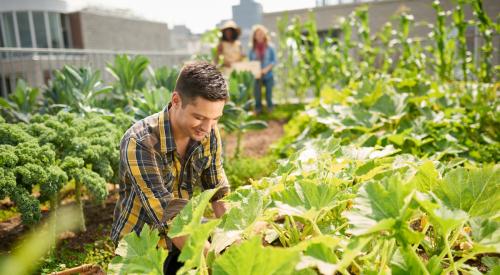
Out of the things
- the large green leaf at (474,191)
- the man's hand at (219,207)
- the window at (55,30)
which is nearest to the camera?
the large green leaf at (474,191)

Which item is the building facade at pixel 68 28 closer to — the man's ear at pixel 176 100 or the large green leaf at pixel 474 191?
the man's ear at pixel 176 100

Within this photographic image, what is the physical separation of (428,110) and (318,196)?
7.78 feet

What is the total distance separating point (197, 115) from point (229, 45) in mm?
4868

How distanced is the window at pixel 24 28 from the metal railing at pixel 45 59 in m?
5.02

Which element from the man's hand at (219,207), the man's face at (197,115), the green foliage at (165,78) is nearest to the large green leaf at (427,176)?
the man's face at (197,115)

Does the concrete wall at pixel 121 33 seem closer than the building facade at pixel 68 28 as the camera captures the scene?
No

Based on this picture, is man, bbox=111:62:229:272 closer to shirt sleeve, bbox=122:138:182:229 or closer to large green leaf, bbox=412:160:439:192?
shirt sleeve, bbox=122:138:182:229

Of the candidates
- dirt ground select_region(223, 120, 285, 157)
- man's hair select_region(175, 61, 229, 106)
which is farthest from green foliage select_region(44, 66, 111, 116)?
dirt ground select_region(223, 120, 285, 157)

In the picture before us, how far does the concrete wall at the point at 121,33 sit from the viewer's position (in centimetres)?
1653

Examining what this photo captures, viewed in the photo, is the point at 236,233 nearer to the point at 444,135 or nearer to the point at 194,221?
the point at 194,221

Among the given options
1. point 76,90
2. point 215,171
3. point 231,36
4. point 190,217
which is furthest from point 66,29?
point 190,217

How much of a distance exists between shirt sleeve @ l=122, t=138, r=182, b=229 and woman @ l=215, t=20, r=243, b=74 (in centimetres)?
465

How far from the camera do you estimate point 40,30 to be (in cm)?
1525

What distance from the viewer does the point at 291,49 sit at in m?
7.92
